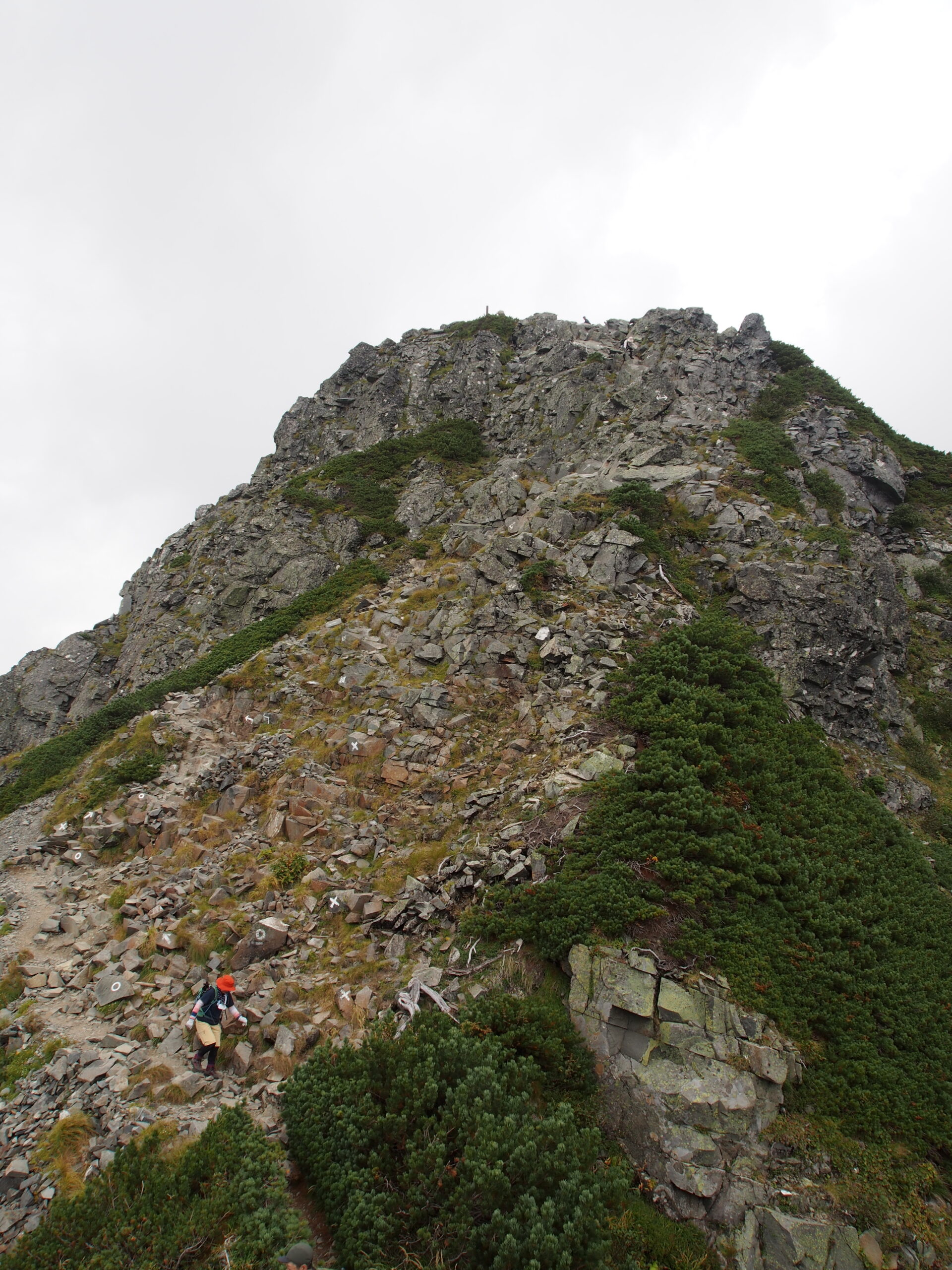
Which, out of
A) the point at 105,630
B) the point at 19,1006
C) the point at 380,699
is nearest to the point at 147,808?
the point at 19,1006

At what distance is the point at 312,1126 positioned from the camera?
8086 mm

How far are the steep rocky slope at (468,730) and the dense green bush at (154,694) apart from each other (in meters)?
1.04

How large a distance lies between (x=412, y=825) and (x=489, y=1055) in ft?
23.4

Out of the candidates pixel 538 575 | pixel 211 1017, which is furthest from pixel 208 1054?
pixel 538 575

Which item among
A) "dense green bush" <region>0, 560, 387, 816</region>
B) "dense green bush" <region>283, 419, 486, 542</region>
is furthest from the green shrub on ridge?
"dense green bush" <region>0, 560, 387, 816</region>

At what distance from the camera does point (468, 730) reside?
692 inches

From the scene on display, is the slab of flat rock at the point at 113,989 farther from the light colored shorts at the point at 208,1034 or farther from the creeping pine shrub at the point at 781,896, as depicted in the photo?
the creeping pine shrub at the point at 781,896

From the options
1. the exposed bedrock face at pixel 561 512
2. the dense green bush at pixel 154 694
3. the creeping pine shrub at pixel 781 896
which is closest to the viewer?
the creeping pine shrub at pixel 781 896

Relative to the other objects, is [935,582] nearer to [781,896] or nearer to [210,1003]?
[781,896]

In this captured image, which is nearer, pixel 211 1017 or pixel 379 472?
pixel 211 1017

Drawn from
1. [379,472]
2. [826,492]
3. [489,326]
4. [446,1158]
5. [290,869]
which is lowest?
[446,1158]

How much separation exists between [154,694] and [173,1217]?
775 inches

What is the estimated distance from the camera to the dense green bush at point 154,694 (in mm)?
23062

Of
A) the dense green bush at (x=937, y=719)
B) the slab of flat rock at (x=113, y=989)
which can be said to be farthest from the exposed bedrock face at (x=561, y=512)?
the slab of flat rock at (x=113, y=989)
